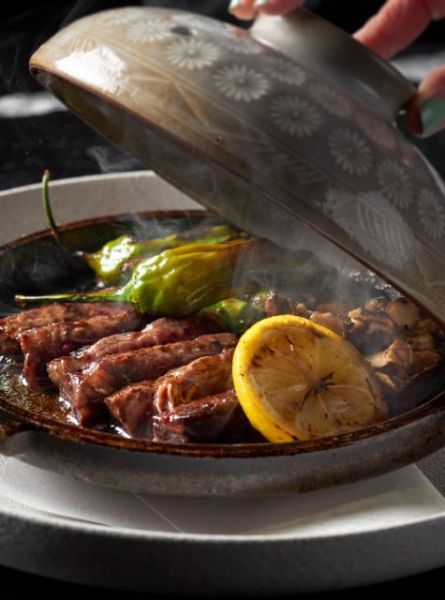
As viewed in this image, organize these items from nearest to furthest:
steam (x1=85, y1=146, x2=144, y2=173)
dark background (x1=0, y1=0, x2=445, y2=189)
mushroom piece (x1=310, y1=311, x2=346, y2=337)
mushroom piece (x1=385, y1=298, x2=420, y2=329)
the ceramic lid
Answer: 1. the ceramic lid
2. mushroom piece (x1=310, y1=311, x2=346, y2=337)
3. mushroom piece (x1=385, y1=298, x2=420, y2=329)
4. dark background (x1=0, y1=0, x2=445, y2=189)
5. steam (x1=85, y1=146, x2=144, y2=173)

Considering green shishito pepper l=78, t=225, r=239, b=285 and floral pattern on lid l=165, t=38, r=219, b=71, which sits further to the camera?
green shishito pepper l=78, t=225, r=239, b=285

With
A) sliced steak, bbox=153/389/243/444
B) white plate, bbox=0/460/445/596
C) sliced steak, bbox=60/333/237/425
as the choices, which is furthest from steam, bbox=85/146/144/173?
white plate, bbox=0/460/445/596

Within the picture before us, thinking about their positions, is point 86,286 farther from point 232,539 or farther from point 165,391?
point 232,539

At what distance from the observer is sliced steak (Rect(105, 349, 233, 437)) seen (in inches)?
79.4

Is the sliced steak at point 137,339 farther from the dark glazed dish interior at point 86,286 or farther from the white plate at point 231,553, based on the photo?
the white plate at point 231,553

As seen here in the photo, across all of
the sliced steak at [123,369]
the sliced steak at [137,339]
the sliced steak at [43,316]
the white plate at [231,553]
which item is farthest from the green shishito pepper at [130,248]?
the white plate at [231,553]

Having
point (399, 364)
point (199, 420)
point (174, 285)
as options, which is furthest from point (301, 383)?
point (174, 285)

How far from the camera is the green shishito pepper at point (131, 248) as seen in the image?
9.06ft

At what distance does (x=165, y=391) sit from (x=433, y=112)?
83cm

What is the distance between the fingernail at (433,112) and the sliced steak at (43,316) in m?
0.89

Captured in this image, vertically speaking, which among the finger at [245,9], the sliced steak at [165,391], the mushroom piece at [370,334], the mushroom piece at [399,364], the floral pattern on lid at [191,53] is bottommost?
the sliced steak at [165,391]

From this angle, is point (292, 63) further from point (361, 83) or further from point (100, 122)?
point (100, 122)

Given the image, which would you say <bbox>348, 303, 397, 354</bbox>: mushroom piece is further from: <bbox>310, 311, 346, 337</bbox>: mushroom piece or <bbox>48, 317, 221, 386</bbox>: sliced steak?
<bbox>48, 317, 221, 386</bbox>: sliced steak

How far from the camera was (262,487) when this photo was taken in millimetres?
1981
